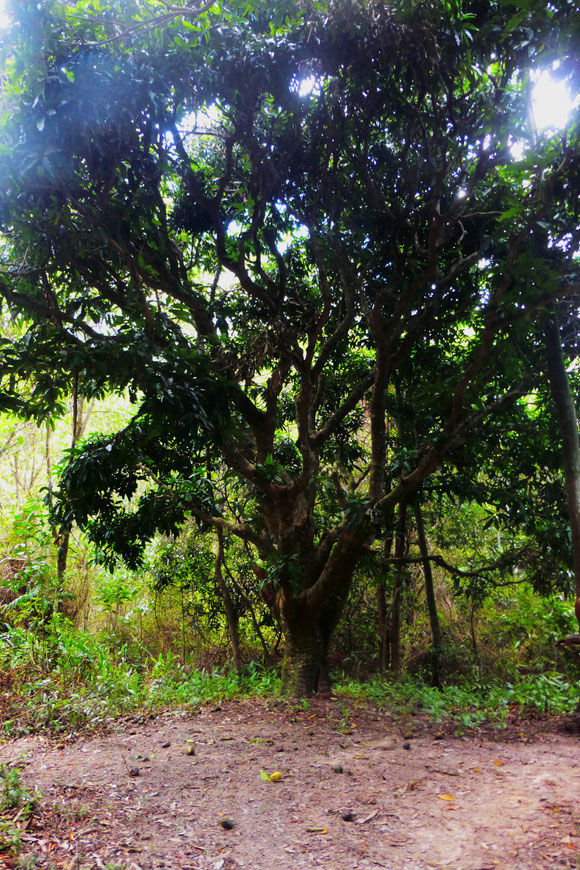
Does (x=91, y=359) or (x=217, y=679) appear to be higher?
(x=91, y=359)

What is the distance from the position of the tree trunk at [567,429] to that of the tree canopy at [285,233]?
143mm

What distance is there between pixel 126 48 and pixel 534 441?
498 centimetres

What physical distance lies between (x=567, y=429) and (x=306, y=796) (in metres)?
3.31

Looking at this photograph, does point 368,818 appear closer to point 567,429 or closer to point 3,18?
point 567,429

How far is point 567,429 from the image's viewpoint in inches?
174

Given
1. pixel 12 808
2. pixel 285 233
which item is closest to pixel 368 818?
pixel 12 808

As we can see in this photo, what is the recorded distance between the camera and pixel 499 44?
3.67 meters

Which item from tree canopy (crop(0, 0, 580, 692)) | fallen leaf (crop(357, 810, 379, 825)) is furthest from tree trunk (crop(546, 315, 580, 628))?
fallen leaf (crop(357, 810, 379, 825))

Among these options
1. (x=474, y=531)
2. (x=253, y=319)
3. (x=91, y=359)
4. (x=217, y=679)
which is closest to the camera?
(x=91, y=359)

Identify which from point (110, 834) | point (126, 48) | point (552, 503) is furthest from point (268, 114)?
point (110, 834)

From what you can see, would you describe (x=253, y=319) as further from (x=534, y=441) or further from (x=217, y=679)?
(x=217, y=679)

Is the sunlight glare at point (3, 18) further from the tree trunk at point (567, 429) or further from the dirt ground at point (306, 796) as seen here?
the dirt ground at point (306, 796)

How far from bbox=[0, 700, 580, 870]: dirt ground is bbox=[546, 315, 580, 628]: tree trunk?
1542 mm

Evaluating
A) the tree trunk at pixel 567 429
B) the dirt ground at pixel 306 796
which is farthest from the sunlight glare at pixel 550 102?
the dirt ground at pixel 306 796
